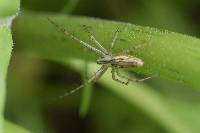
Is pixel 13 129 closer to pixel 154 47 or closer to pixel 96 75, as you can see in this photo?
pixel 96 75

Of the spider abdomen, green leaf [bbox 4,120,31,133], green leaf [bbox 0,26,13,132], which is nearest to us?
green leaf [bbox 0,26,13,132]

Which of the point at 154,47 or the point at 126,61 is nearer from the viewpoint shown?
the point at 154,47

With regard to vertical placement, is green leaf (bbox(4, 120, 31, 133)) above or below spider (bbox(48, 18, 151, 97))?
below

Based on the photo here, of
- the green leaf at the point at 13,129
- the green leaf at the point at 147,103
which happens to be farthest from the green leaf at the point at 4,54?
the green leaf at the point at 147,103

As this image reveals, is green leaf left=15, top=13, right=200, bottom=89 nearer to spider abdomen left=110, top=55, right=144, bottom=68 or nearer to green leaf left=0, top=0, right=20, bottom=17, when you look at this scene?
spider abdomen left=110, top=55, right=144, bottom=68

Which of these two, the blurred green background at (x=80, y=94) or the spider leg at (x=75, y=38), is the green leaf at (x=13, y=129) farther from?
the blurred green background at (x=80, y=94)

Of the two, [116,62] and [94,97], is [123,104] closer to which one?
[94,97]

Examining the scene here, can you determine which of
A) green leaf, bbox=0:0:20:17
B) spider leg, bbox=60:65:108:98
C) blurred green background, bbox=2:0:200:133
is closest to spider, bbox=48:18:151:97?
spider leg, bbox=60:65:108:98

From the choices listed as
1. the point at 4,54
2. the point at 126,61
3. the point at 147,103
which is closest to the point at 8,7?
the point at 4,54

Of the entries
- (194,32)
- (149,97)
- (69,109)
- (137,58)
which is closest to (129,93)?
(149,97)
